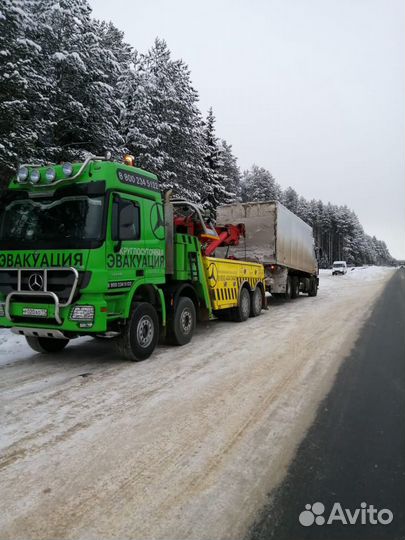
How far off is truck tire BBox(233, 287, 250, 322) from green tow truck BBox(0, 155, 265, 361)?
3.62 m

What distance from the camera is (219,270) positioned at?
29.7ft

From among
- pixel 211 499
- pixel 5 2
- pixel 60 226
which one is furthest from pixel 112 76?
pixel 211 499

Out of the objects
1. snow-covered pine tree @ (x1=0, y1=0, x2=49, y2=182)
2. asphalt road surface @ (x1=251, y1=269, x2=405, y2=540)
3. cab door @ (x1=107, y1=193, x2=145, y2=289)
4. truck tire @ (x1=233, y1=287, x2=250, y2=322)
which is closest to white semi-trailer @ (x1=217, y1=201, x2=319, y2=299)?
truck tire @ (x1=233, y1=287, x2=250, y2=322)

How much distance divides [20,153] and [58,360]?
8637mm

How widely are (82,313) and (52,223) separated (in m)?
1.48

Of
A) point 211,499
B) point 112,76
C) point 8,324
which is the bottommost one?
point 211,499

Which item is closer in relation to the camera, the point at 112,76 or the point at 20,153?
the point at 20,153

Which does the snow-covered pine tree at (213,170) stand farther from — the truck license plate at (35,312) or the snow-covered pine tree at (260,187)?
the truck license plate at (35,312)

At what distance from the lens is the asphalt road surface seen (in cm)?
242

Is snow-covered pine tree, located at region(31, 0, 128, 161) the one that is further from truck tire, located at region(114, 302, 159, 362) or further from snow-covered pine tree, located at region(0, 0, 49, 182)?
truck tire, located at region(114, 302, 159, 362)

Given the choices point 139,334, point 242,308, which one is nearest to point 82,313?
point 139,334

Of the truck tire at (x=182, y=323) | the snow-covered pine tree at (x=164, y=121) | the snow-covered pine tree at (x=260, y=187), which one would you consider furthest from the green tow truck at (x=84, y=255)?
the snow-covered pine tree at (x=260, y=187)

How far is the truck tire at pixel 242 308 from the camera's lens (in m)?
10.4

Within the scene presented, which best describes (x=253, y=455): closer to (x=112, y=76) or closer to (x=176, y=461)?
(x=176, y=461)
